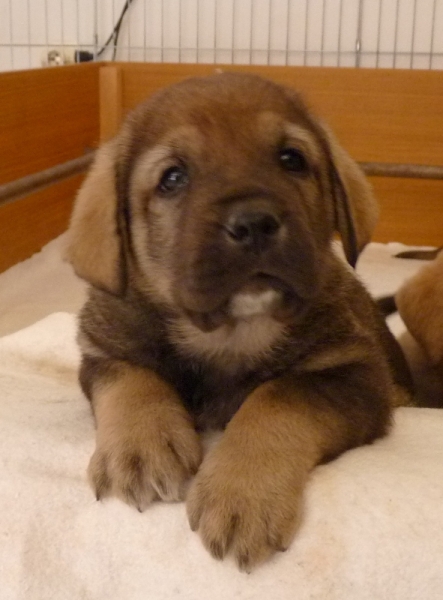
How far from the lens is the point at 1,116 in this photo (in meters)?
4.09

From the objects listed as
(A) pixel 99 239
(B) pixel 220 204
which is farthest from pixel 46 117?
(B) pixel 220 204

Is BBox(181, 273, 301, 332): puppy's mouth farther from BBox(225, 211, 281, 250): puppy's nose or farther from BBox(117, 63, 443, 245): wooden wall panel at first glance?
BBox(117, 63, 443, 245): wooden wall panel

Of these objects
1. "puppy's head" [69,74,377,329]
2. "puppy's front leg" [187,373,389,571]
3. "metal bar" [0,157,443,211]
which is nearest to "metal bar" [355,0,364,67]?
"metal bar" [0,157,443,211]

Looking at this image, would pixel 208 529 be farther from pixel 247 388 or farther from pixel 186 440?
pixel 247 388

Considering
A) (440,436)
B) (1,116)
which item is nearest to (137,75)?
(1,116)

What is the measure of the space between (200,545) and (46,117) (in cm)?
353

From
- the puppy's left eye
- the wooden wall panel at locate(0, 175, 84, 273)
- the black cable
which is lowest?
the wooden wall panel at locate(0, 175, 84, 273)

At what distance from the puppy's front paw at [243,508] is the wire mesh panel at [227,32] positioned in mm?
4074

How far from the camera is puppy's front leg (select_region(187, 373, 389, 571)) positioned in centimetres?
150

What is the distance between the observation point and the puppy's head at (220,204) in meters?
1.67

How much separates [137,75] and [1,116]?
4.34 ft

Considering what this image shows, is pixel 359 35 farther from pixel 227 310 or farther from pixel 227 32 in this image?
pixel 227 310

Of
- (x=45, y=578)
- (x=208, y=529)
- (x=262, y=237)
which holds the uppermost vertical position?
(x=262, y=237)

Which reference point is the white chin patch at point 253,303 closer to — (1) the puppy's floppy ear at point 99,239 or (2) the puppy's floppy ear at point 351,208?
(1) the puppy's floppy ear at point 99,239
